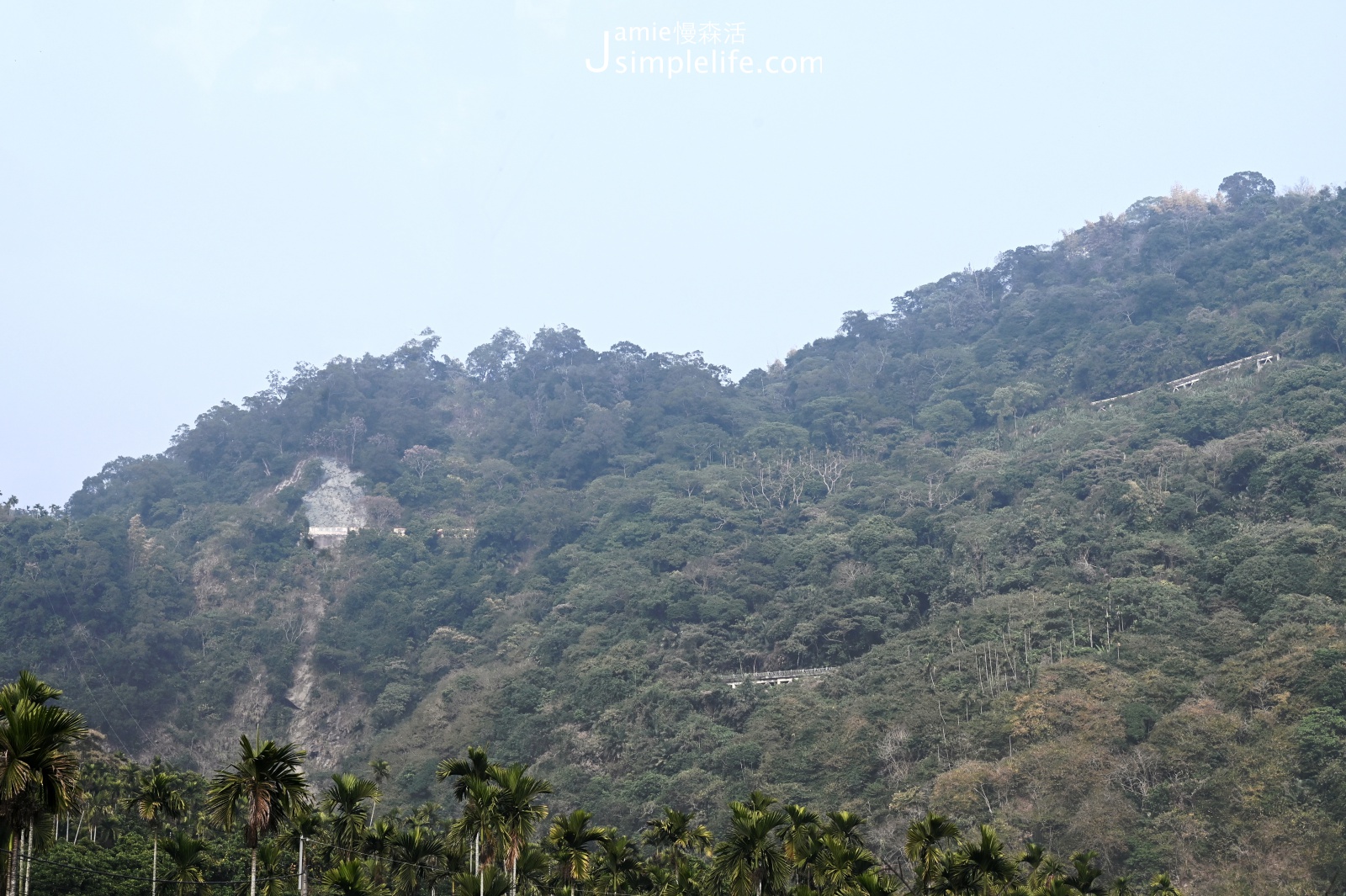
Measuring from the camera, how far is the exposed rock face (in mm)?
80688

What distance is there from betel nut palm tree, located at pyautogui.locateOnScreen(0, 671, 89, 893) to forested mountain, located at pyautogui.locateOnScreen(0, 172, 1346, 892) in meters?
30.3

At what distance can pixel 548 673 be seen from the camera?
56812 mm

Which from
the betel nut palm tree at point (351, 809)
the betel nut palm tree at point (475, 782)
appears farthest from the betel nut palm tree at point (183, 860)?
the betel nut palm tree at point (475, 782)

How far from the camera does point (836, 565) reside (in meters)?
61.9

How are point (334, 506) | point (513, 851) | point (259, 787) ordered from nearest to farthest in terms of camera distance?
1. point (259, 787)
2. point (513, 851)
3. point (334, 506)

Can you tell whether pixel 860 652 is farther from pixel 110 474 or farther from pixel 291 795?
pixel 110 474

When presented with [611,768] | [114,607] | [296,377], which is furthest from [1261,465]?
[296,377]

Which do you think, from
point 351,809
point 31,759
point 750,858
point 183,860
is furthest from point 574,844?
point 31,759

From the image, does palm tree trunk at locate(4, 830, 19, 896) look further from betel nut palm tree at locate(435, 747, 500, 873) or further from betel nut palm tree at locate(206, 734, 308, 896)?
betel nut palm tree at locate(435, 747, 500, 873)

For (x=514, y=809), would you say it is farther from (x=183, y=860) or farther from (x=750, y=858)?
(x=183, y=860)

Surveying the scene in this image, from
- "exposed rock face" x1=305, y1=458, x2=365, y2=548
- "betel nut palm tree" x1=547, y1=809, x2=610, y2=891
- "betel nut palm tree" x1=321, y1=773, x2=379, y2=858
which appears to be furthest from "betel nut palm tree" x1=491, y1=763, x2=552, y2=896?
"exposed rock face" x1=305, y1=458, x2=365, y2=548

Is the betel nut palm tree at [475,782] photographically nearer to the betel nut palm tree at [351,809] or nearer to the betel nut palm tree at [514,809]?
the betel nut palm tree at [514,809]

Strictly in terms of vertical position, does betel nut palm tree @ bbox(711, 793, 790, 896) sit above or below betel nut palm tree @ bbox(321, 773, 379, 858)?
below

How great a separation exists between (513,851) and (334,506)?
221 feet
